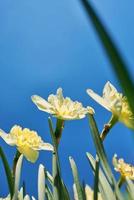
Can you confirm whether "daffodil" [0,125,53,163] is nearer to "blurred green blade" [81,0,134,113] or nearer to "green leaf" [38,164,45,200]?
"green leaf" [38,164,45,200]

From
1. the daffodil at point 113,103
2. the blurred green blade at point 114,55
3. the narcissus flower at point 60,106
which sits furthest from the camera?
the narcissus flower at point 60,106

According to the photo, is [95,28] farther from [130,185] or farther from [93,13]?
[130,185]

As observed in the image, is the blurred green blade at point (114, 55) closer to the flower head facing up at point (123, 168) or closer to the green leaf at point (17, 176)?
the green leaf at point (17, 176)

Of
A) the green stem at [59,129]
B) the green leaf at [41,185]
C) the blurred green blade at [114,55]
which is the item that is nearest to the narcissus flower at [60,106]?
the green stem at [59,129]

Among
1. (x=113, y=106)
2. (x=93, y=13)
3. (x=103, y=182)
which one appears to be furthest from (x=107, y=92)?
(x=93, y=13)

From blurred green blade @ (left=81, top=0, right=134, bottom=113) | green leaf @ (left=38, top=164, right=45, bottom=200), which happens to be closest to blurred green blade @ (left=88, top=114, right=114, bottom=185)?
green leaf @ (left=38, top=164, right=45, bottom=200)

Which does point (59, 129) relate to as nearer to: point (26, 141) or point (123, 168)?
point (26, 141)
